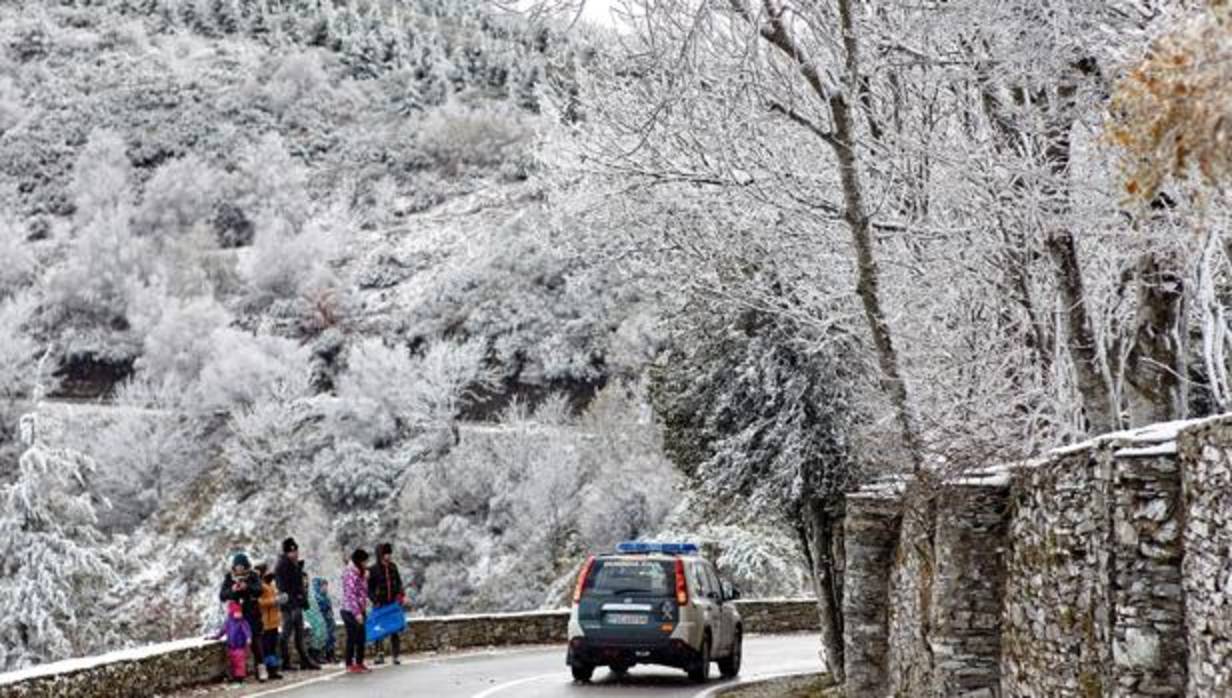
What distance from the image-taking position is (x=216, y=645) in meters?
19.4

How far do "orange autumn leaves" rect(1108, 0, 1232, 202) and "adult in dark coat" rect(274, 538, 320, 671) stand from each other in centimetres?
1734

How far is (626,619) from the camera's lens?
19844 mm

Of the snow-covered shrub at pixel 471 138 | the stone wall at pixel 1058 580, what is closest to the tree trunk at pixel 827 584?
the stone wall at pixel 1058 580

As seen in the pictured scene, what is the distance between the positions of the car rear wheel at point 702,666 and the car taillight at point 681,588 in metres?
0.83

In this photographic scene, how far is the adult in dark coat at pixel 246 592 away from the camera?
62.7 feet

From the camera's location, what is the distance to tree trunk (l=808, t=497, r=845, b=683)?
67.6 feet

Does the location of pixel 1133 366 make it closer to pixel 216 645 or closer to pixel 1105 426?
pixel 1105 426

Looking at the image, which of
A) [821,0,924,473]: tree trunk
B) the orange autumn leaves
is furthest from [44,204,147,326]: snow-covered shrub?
the orange autumn leaves

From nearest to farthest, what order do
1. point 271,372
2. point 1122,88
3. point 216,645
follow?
point 1122,88
point 216,645
point 271,372

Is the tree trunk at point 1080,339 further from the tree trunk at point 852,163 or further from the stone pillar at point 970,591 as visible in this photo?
the stone pillar at point 970,591

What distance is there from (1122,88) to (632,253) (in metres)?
12.5

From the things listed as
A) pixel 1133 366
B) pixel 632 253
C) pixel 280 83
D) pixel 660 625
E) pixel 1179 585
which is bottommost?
pixel 660 625

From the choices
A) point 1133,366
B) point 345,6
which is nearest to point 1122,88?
point 1133,366

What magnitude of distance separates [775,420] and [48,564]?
22523mm
